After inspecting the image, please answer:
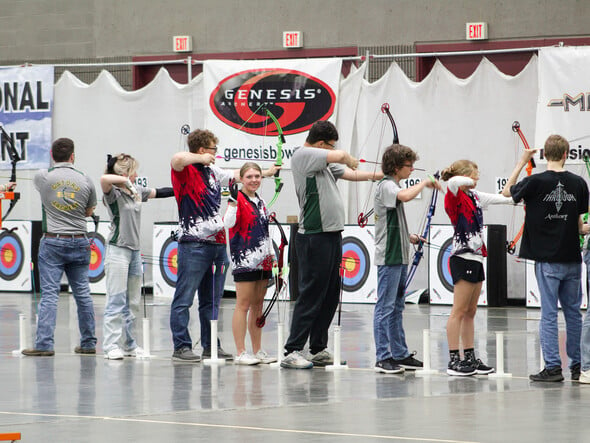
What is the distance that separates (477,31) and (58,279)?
9.58 metres

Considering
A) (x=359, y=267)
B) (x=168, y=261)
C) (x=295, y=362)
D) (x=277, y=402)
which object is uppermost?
(x=168, y=261)

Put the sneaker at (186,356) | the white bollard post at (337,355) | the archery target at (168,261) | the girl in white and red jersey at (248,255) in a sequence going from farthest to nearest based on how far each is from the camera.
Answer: the archery target at (168,261), the sneaker at (186,356), the girl in white and red jersey at (248,255), the white bollard post at (337,355)

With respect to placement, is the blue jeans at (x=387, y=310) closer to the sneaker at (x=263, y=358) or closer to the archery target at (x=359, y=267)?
the sneaker at (x=263, y=358)

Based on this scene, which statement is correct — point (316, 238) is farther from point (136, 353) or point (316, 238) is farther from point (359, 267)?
point (359, 267)

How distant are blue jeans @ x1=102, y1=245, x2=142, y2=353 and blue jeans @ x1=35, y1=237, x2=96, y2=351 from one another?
0.34 m

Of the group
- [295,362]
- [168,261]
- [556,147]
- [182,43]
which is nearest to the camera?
[556,147]

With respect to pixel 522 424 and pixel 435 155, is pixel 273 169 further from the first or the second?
pixel 435 155

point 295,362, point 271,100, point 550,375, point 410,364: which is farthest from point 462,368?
point 271,100

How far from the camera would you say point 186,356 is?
464 inches

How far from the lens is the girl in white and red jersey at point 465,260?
34.7ft

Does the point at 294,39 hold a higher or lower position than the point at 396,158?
higher

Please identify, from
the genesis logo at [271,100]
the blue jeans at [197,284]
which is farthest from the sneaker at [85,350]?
the genesis logo at [271,100]

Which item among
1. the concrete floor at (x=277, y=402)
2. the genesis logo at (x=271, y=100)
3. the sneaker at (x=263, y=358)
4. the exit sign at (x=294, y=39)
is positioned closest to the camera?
the concrete floor at (x=277, y=402)

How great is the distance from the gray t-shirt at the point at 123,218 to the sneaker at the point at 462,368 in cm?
334
